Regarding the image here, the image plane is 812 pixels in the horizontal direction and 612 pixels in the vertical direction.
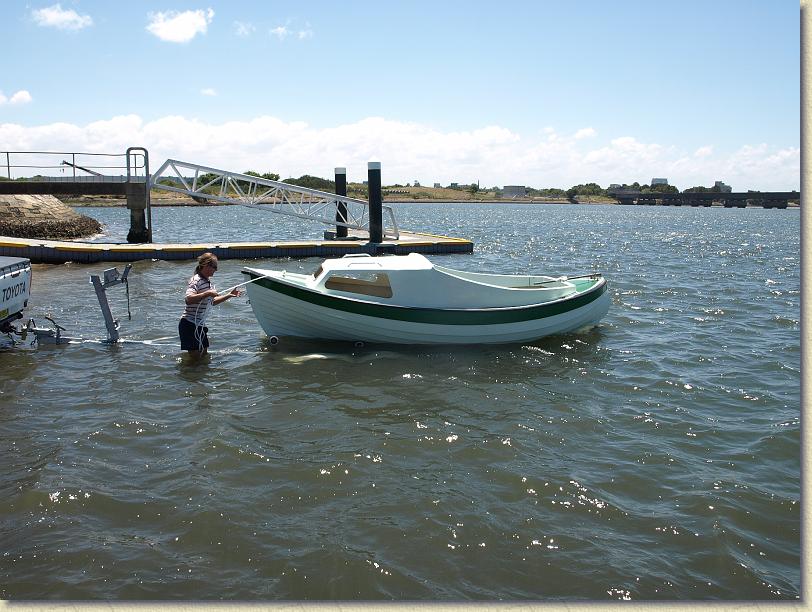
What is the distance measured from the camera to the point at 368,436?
930 cm

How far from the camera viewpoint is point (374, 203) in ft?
98.6

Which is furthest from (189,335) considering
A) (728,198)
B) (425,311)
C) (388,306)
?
(728,198)

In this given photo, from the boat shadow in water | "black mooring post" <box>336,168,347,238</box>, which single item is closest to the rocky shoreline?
"black mooring post" <box>336,168,347,238</box>

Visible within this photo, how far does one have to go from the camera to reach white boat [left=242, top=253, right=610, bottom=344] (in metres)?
13.2

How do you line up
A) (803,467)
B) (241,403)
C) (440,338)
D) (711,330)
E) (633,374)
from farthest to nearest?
(711,330), (440,338), (633,374), (241,403), (803,467)

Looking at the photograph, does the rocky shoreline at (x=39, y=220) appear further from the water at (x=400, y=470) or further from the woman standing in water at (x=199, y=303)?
the woman standing in water at (x=199, y=303)

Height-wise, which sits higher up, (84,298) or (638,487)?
(84,298)

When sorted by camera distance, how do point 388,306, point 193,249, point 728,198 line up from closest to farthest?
point 388,306, point 193,249, point 728,198

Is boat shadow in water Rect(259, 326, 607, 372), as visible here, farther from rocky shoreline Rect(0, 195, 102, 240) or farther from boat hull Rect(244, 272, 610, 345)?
rocky shoreline Rect(0, 195, 102, 240)

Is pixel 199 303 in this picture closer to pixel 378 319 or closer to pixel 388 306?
pixel 378 319

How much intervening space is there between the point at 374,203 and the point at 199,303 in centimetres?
1888

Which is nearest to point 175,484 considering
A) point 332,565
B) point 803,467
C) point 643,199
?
point 332,565

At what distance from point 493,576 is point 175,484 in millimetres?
3908

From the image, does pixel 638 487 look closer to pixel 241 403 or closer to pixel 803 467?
pixel 803 467
